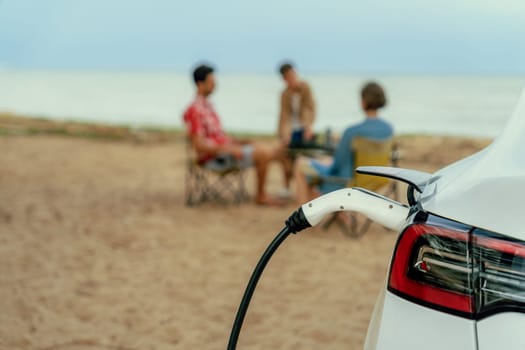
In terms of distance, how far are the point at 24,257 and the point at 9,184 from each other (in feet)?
13.0

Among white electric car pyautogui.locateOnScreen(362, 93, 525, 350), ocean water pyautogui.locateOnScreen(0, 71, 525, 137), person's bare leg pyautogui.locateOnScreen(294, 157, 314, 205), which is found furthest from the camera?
ocean water pyautogui.locateOnScreen(0, 71, 525, 137)

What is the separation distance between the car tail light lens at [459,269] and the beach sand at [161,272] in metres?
2.98

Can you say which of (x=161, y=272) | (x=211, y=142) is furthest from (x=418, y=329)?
(x=211, y=142)

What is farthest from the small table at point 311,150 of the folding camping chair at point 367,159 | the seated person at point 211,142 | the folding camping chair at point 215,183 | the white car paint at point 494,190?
the white car paint at point 494,190

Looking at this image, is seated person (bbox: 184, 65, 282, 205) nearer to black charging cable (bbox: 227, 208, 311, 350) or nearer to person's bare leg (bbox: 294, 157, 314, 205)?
person's bare leg (bbox: 294, 157, 314, 205)

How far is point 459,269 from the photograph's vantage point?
1.38 meters

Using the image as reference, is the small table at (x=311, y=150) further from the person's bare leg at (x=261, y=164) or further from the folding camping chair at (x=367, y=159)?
the folding camping chair at (x=367, y=159)

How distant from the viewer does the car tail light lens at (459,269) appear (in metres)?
1.34

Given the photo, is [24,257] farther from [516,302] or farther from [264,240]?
[516,302]

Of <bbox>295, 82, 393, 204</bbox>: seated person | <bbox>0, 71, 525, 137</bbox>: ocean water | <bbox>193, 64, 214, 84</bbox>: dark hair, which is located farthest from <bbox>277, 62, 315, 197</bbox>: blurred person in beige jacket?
<bbox>0, 71, 525, 137</bbox>: ocean water

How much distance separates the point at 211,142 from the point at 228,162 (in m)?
0.26

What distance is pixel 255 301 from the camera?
5246 mm

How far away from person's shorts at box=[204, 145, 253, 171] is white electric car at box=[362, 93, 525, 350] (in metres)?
6.93

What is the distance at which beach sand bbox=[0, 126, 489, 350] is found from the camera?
4.60 m
